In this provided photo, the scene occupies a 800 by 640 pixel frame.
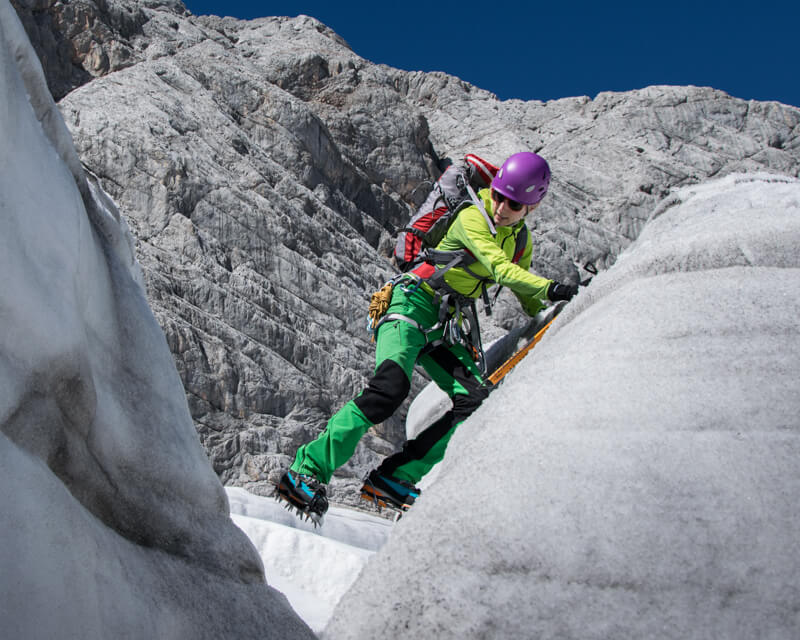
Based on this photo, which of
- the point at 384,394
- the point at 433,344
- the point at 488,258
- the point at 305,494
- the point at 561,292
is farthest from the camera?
the point at 433,344

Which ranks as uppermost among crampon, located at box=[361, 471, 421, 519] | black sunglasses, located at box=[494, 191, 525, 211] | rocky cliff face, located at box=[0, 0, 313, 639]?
black sunglasses, located at box=[494, 191, 525, 211]

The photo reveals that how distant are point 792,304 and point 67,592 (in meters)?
2.44

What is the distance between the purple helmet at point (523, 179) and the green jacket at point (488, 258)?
0.90 feet

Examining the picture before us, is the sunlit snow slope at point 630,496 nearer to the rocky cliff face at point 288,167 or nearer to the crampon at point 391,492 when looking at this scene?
the crampon at point 391,492

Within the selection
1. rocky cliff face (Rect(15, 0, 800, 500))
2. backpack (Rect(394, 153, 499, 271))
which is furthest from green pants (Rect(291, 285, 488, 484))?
rocky cliff face (Rect(15, 0, 800, 500))

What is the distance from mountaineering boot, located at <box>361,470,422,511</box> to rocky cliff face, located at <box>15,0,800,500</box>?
6.81m

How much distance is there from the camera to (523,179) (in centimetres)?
520

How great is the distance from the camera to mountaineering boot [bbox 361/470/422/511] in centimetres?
481

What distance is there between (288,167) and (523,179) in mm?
13674

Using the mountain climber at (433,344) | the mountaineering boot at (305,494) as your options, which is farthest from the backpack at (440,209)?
the mountaineering boot at (305,494)

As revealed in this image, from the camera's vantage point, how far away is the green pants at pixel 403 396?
15.1ft

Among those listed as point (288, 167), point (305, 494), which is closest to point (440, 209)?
point (305, 494)

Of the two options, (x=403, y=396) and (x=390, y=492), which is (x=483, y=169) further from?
(x=390, y=492)

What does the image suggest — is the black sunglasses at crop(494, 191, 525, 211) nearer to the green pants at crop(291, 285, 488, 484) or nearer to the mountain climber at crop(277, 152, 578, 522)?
the mountain climber at crop(277, 152, 578, 522)
